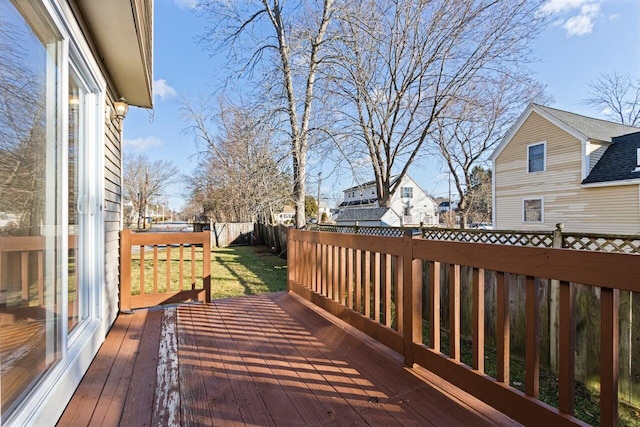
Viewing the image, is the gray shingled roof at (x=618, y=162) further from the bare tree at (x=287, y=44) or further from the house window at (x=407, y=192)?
the house window at (x=407, y=192)

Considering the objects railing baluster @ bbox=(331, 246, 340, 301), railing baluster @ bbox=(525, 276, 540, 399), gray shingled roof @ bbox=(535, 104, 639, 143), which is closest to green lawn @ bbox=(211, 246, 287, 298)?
railing baluster @ bbox=(331, 246, 340, 301)

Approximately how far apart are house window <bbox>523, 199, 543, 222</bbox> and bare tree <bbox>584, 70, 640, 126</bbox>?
721 cm

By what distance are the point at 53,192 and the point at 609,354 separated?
8.37ft

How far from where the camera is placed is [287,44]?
291 inches

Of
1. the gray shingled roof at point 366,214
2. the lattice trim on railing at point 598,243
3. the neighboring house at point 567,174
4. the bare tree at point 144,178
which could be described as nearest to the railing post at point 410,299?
the lattice trim on railing at point 598,243

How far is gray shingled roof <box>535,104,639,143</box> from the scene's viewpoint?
10.2 metres

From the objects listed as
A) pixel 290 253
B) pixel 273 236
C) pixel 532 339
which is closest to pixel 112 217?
pixel 290 253

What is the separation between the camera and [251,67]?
8023 millimetres

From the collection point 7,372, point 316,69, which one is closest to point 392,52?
point 316,69

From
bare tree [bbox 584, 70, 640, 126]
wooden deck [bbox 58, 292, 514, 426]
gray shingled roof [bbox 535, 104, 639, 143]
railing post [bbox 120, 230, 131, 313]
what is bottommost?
wooden deck [bbox 58, 292, 514, 426]

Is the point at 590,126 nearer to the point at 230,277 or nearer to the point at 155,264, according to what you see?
the point at 230,277

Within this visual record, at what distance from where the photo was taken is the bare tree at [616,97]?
14.4 metres

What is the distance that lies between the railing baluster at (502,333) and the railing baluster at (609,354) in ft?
1.26

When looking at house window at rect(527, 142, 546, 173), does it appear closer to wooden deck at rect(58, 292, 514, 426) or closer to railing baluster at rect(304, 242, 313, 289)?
railing baluster at rect(304, 242, 313, 289)
